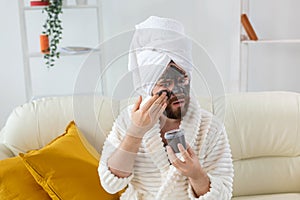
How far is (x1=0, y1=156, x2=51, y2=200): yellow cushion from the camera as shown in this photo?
1578 mm

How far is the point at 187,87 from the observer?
3.09 feet

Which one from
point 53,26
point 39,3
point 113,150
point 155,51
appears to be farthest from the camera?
point 53,26

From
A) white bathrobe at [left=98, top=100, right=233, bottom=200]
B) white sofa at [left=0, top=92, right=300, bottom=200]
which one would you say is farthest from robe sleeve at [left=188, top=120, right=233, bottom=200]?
white sofa at [left=0, top=92, right=300, bottom=200]

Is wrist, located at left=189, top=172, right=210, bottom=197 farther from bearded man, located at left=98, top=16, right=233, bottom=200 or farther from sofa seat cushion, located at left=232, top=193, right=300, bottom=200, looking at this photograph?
sofa seat cushion, located at left=232, top=193, right=300, bottom=200

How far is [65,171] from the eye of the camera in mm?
1648

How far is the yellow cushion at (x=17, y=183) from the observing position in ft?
5.18

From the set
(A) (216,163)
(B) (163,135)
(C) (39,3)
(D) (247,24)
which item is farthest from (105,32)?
(B) (163,135)

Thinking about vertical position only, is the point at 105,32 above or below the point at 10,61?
above

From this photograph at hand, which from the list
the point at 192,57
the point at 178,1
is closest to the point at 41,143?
the point at 192,57

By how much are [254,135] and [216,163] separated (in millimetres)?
805

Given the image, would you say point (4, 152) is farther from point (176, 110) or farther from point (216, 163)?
point (176, 110)

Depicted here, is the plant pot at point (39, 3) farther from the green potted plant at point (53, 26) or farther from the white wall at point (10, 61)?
the white wall at point (10, 61)

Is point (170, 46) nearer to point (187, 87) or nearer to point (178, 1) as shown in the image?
point (187, 87)

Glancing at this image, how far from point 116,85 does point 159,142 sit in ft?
0.54
